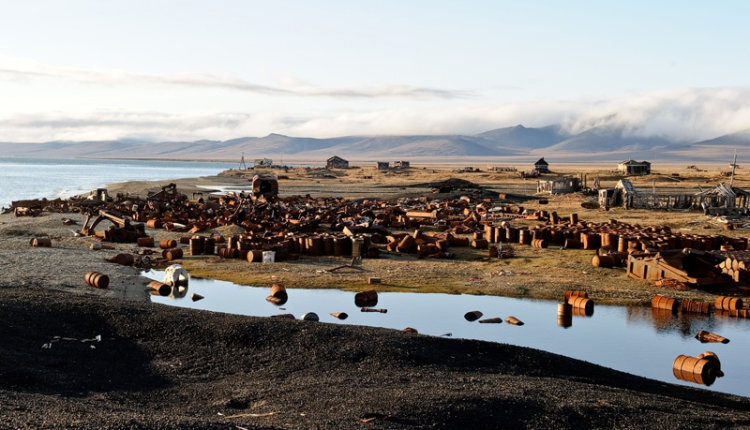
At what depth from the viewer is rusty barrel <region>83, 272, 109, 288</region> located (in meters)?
18.5

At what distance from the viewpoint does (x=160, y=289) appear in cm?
1881

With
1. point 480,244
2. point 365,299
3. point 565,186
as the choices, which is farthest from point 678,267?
point 565,186

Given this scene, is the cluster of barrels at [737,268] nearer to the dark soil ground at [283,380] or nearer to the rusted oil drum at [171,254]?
the dark soil ground at [283,380]

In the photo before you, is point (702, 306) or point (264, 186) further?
point (264, 186)

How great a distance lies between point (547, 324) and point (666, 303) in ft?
11.1

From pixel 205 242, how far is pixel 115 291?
25.1 ft

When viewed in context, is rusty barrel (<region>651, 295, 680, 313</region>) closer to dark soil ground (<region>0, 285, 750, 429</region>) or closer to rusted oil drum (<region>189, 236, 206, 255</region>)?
dark soil ground (<region>0, 285, 750, 429</region>)

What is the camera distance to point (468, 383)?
35.2 feet

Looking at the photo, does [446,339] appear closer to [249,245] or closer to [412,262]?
[412,262]

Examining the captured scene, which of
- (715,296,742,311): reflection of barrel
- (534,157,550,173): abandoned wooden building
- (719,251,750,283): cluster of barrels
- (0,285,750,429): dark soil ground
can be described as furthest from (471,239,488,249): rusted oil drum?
(534,157,550,173): abandoned wooden building

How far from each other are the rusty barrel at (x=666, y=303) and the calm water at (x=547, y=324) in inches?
15.0

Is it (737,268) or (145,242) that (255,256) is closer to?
(145,242)

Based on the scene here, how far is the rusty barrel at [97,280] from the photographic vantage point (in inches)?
728

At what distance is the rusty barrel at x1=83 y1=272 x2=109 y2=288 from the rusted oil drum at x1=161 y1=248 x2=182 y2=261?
18.4 feet
